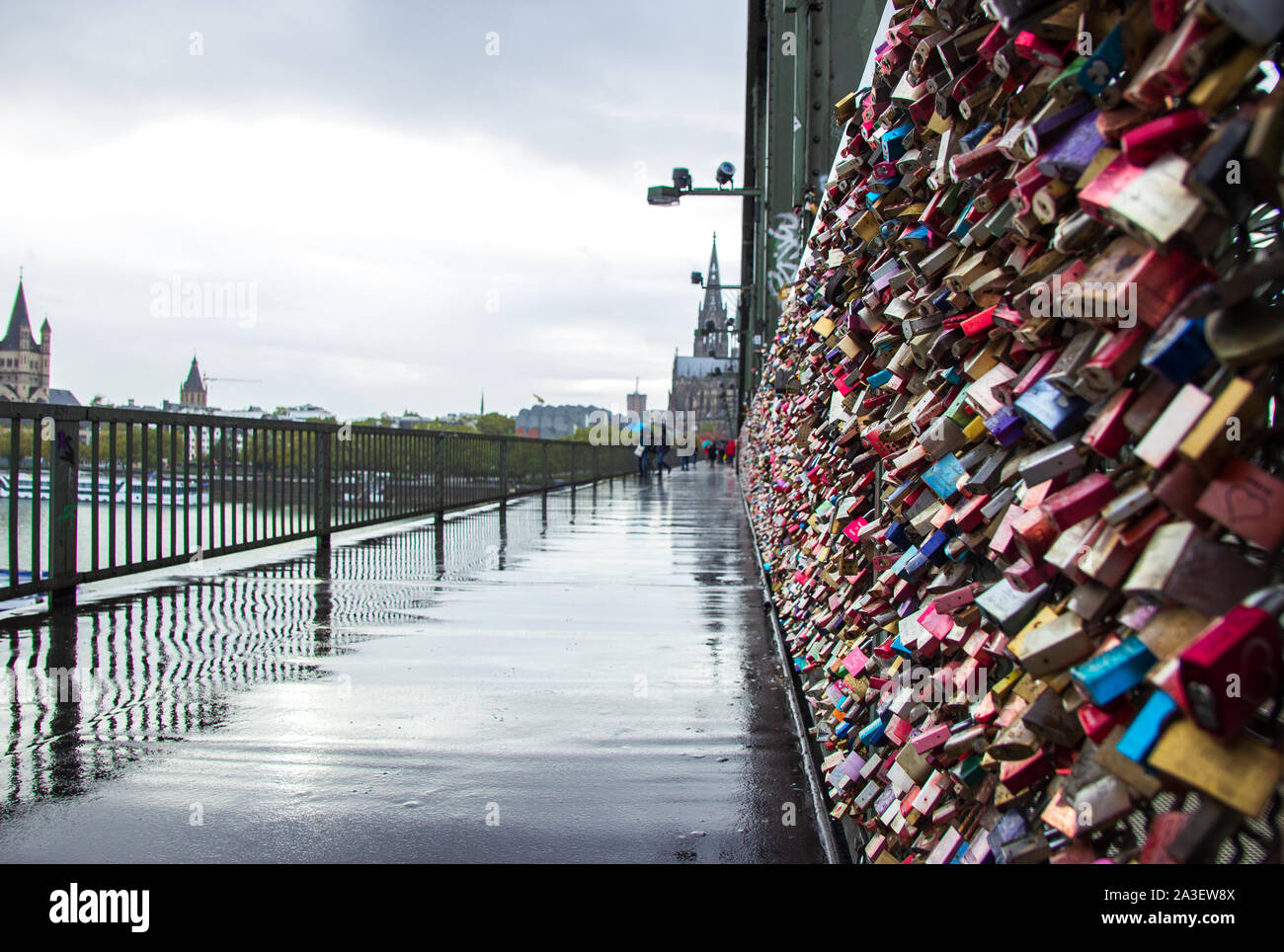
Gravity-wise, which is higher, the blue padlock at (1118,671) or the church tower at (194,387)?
the church tower at (194,387)

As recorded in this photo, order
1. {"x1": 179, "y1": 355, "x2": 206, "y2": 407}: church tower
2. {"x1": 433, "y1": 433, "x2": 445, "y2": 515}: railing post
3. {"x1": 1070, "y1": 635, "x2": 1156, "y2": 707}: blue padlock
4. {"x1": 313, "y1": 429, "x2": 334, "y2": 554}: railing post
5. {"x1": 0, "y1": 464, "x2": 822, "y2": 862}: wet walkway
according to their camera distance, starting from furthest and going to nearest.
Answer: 1. {"x1": 179, "y1": 355, "x2": 206, "y2": 407}: church tower
2. {"x1": 433, "y1": 433, "x2": 445, "y2": 515}: railing post
3. {"x1": 313, "y1": 429, "x2": 334, "y2": 554}: railing post
4. {"x1": 0, "y1": 464, "x2": 822, "y2": 862}: wet walkway
5. {"x1": 1070, "y1": 635, "x2": 1156, "y2": 707}: blue padlock

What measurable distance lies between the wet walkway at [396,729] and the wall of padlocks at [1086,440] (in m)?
1.21

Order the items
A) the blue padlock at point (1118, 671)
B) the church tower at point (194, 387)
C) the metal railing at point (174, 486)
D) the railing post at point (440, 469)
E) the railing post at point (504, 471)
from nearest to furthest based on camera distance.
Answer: the blue padlock at point (1118, 671) → the metal railing at point (174, 486) → the railing post at point (440, 469) → the railing post at point (504, 471) → the church tower at point (194, 387)

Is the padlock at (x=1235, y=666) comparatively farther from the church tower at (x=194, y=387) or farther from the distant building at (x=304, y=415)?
the church tower at (x=194, y=387)

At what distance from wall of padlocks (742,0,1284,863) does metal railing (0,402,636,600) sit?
577 centimetres

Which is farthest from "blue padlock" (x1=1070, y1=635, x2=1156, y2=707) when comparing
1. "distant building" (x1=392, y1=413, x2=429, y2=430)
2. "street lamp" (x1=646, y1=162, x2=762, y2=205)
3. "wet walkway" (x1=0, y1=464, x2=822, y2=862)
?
"distant building" (x1=392, y1=413, x2=429, y2=430)

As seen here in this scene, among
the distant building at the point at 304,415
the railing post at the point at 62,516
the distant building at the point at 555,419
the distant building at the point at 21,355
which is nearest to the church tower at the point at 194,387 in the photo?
the distant building at the point at 21,355

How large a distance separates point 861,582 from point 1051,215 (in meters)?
1.69

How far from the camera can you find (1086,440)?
1153mm

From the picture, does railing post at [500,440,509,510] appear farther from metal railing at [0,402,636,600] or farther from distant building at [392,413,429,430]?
distant building at [392,413,429,430]

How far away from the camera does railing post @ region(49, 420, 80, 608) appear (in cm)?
Answer: 621

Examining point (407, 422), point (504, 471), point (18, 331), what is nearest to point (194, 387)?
point (18, 331)

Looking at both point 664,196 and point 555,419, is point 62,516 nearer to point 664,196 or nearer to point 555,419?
point 664,196

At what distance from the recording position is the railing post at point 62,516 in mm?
6215
